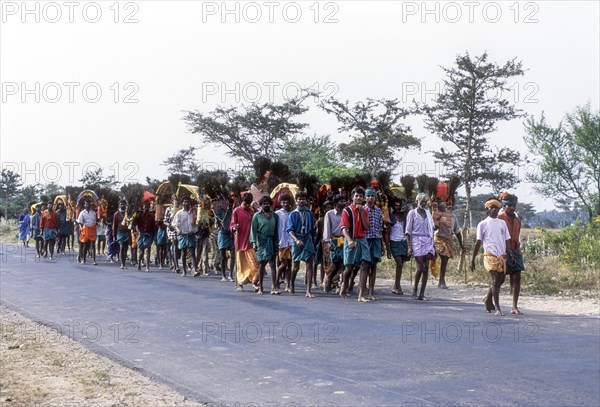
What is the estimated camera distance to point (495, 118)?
1553 inches

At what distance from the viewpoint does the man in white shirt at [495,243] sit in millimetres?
12008

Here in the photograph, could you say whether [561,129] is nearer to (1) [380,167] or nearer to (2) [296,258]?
(1) [380,167]

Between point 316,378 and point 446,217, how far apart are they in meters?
9.74

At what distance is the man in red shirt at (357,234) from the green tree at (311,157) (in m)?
24.4

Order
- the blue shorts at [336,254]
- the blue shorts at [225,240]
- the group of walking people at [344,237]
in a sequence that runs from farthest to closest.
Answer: the blue shorts at [225,240] < the blue shorts at [336,254] < the group of walking people at [344,237]

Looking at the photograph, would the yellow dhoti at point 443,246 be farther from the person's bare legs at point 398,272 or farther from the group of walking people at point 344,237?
the person's bare legs at point 398,272

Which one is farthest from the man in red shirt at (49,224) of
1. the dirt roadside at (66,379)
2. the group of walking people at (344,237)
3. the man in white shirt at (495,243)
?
the man in white shirt at (495,243)

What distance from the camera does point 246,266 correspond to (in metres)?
16.2

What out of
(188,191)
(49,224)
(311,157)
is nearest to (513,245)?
(188,191)

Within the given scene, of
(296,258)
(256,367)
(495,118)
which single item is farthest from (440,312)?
(495,118)

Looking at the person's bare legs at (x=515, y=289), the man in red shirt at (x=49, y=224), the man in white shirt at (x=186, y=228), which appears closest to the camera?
the person's bare legs at (x=515, y=289)

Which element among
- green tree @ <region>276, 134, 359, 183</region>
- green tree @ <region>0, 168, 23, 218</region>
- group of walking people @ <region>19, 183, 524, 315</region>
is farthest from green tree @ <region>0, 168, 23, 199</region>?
group of walking people @ <region>19, 183, 524, 315</region>

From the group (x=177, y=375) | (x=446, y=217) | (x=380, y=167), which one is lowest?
(x=177, y=375)

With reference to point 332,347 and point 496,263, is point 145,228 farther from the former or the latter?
point 332,347
